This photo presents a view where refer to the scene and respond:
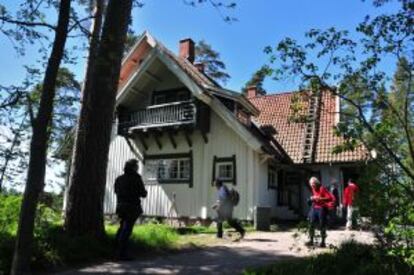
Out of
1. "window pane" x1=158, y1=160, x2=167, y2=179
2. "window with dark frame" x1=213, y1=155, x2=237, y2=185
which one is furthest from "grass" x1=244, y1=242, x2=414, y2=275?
"window pane" x1=158, y1=160, x2=167, y2=179

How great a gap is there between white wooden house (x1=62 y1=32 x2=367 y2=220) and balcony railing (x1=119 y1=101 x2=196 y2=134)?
45 mm

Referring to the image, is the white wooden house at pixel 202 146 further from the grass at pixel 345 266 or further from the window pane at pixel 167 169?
the grass at pixel 345 266

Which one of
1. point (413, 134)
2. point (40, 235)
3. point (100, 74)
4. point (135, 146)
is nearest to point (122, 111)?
point (135, 146)

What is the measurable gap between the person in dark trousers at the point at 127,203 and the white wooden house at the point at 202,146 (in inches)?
418

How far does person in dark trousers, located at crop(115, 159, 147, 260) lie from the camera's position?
30.6 feet

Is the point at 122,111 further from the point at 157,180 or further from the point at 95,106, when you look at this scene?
the point at 95,106

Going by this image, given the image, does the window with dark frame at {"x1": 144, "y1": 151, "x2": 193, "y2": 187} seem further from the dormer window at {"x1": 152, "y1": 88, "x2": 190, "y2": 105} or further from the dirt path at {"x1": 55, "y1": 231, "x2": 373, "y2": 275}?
the dirt path at {"x1": 55, "y1": 231, "x2": 373, "y2": 275}

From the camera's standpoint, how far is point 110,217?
23.8m

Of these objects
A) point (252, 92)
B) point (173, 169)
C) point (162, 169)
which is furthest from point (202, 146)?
point (252, 92)

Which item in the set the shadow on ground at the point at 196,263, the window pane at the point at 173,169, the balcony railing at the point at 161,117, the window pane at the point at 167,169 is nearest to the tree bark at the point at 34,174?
the shadow on ground at the point at 196,263

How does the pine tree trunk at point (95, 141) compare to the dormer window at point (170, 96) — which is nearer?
the pine tree trunk at point (95, 141)

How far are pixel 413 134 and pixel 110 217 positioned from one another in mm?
17352

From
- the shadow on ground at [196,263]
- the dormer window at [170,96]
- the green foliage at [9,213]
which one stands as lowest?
the shadow on ground at [196,263]

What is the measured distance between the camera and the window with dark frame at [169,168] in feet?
73.1
